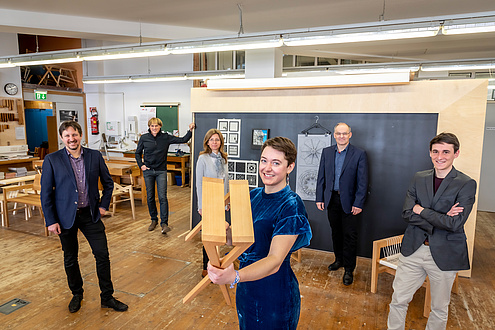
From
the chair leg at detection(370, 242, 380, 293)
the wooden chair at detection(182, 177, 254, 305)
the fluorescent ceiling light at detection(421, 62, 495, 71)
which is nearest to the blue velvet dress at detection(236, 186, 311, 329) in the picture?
the wooden chair at detection(182, 177, 254, 305)

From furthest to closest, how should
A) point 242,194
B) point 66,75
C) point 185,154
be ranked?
point 66,75 → point 185,154 → point 242,194

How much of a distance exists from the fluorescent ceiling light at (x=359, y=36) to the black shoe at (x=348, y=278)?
2750mm

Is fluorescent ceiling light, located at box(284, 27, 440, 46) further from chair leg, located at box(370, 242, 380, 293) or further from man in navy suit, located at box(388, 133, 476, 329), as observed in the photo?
chair leg, located at box(370, 242, 380, 293)

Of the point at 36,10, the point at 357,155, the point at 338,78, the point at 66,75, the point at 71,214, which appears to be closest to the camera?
the point at 71,214

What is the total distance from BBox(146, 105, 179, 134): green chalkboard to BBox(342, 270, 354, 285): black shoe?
7.38 m

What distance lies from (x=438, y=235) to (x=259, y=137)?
2.75 m

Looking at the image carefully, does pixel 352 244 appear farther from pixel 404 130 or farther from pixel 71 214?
pixel 71 214

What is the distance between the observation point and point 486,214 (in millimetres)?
6625

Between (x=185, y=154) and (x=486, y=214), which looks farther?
(x=185, y=154)

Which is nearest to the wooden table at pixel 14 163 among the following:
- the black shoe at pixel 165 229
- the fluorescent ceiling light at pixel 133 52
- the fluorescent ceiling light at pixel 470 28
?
the fluorescent ceiling light at pixel 133 52

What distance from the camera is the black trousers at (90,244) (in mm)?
2891

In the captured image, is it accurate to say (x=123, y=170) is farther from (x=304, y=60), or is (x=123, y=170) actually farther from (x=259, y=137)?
(x=304, y=60)

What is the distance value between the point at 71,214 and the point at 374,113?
11.7ft

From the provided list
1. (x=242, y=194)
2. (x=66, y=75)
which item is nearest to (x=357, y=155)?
(x=242, y=194)
